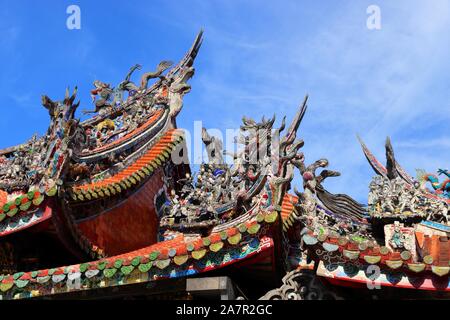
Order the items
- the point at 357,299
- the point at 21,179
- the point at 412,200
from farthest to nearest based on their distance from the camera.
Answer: the point at 412,200 → the point at 21,179 → the point at 357,299

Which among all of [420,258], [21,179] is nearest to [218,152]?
[21,179]

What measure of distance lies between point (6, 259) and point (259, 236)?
15.6ft

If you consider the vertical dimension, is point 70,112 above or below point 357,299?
above

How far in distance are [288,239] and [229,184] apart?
3131 millimetres

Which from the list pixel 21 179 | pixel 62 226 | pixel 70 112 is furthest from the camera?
pixel 21 179

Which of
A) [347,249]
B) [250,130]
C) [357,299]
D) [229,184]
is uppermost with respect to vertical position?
[250,130]

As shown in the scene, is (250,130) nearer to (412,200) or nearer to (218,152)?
(218,152)

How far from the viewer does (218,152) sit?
39.9 ft

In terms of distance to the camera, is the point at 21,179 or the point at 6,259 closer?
the point at 6,259
